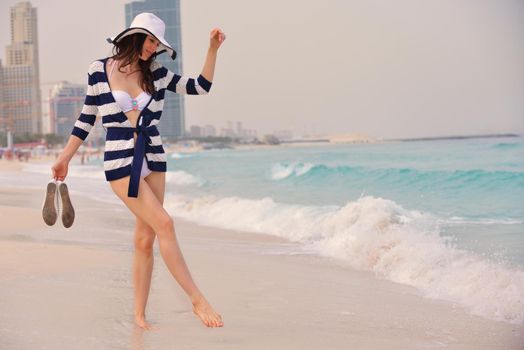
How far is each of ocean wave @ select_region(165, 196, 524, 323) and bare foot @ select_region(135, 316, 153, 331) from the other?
1802mm

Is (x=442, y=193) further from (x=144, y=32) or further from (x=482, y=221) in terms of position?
(x=144, y=32)

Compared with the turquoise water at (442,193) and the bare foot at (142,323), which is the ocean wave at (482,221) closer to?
the turquoise water at (442,193)

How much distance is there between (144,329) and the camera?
9.85ft

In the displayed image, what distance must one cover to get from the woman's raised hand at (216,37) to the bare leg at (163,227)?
618 millimetres

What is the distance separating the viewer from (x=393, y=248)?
18.9 ft

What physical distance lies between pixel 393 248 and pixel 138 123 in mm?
3370

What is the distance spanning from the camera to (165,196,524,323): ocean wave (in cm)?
437

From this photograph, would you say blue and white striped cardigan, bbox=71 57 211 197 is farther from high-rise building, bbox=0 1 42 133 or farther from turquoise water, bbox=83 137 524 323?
high-rise building, bbox=0 1 42 133

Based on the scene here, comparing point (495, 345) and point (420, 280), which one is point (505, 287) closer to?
point (420, 280)

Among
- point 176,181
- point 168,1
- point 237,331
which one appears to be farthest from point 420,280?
point 176,181

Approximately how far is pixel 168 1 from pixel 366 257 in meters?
4.50

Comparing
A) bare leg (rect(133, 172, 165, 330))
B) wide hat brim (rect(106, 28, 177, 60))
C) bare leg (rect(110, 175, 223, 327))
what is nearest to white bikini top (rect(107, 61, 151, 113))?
wide hat brim (rect(106, 28, 177, 60))

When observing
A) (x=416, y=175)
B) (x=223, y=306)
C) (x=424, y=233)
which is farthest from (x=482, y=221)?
(x=416, y=175)

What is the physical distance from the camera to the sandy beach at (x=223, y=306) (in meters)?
2.92
